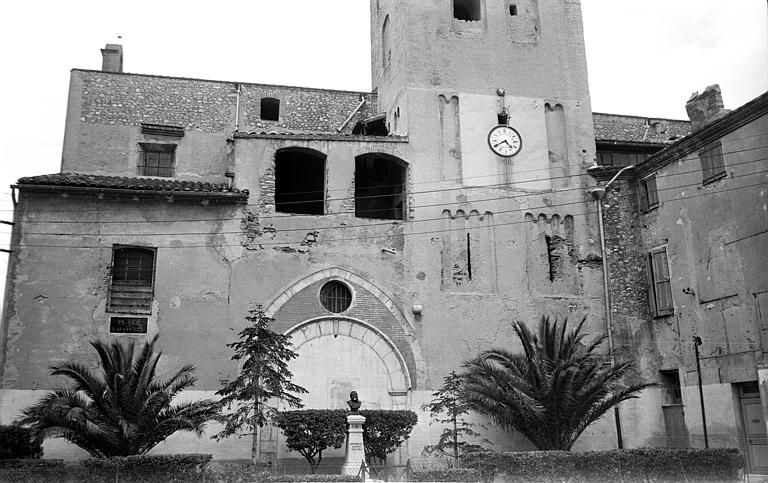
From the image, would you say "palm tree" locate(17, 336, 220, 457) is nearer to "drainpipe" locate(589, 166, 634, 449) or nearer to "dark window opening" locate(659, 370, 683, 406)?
"drainpipe" locate(589, 166, 634, 449)

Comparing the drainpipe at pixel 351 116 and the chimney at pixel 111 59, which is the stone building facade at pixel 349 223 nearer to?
the drainpipe at pixel 351 116

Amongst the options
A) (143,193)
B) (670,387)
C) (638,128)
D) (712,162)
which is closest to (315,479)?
(143,193)

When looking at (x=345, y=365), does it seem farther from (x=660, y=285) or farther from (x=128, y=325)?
(x=660, y=285)

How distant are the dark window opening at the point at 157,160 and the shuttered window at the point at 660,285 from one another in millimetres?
16604

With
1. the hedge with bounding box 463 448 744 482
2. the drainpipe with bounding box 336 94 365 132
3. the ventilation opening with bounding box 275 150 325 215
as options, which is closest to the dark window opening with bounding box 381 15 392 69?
the drainpipe with bounding box 336 94 365 132

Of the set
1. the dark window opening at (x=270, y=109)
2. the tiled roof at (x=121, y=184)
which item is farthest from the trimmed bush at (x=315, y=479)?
the dark window opening at (x=270, y=109)

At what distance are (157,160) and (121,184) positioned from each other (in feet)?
19.9

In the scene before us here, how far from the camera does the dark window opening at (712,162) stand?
21438 millimetres

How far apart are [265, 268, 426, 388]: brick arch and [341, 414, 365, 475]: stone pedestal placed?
3852 mm

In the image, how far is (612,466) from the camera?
59.5ft

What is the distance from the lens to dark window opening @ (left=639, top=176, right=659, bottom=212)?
2431cm

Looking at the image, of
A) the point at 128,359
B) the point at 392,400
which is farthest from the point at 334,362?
the point at 128,359

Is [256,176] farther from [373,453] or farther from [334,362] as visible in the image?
[373,453]

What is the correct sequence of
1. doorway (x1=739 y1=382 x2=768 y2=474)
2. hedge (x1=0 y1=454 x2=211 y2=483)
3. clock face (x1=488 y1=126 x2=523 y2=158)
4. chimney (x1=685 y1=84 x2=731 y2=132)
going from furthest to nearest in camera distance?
chimney (x1=685 y1=84 x2=731 y2=132)
clock face (x1=488 y1=126 x2=523 y2=158)
doorway (x1=739 y1=382 x2=768 y2=474)
hedge (x1=0 y1=454 x2=211 y2=483)
